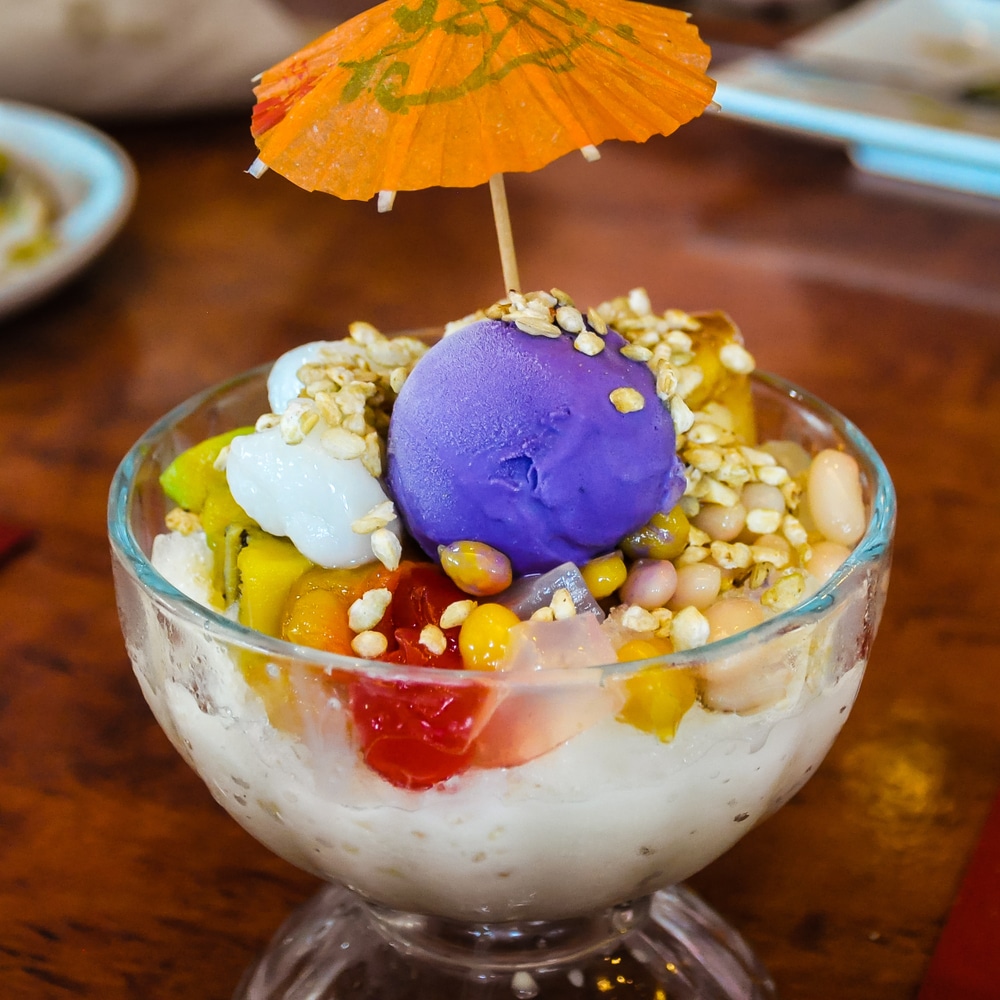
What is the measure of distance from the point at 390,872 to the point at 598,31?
408 millimetres

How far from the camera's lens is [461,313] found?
132cm

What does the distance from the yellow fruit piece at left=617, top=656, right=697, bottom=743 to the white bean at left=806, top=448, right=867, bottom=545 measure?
195 mm

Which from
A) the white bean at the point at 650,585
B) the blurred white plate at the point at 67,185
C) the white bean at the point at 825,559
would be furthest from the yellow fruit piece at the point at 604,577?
the blurred white plate at the point at 67,185

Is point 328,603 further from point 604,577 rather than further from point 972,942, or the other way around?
point 972,942

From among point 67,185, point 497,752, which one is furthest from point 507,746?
point 67,185

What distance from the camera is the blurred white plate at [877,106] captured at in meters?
1.59

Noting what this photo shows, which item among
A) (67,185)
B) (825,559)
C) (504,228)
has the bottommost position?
(67,185)

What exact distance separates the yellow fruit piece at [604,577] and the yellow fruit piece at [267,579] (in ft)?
0.45

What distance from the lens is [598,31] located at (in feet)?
1.83

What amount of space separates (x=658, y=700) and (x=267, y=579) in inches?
8.0

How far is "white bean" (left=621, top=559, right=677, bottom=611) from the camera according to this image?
0.55 m

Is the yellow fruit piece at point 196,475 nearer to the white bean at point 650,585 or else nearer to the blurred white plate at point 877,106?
the white bean at point 650,585

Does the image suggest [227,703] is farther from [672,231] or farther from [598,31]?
[672,231]

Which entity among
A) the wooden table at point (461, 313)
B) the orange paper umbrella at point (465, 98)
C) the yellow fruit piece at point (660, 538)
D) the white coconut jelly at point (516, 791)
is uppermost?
the orange paper umbrella at point (465, 98)
